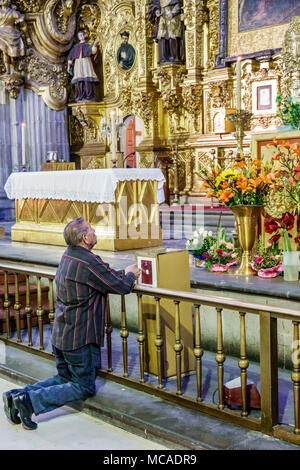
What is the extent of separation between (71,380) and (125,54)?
32.7 feet

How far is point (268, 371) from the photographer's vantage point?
3.31 metres

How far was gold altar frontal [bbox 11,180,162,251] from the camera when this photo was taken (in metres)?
7.42

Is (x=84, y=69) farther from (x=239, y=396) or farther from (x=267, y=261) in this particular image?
(x=239, y=396)

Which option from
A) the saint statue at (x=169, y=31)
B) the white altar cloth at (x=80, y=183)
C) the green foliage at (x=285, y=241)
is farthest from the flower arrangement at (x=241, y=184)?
the saint statue at (x=169, y=31)

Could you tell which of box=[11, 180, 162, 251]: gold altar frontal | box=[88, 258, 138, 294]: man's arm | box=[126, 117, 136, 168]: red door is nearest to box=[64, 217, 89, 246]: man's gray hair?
box=[88, 258, 138, 294]: man's arm

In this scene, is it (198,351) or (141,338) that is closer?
(198,351)

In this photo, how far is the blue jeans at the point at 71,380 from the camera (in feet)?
12.5

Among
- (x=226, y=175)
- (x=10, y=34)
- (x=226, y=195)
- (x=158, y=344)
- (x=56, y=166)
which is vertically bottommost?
(x=158, y=344)

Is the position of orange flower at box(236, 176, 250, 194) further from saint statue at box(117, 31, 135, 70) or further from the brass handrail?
saint statue at box(117, 31, 135, 70)

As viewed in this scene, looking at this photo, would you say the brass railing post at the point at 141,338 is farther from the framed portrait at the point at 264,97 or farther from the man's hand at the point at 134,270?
the framed portrait at the point at 264,97

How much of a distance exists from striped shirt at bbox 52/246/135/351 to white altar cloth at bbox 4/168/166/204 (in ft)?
10.9

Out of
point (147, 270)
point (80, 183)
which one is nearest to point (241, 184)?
point (147, 270)

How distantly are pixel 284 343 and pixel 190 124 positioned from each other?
25.3ft

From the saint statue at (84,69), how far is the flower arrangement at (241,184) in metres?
8.54
